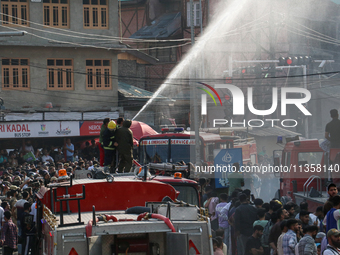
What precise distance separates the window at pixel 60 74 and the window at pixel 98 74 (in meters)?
1.05

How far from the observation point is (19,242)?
11.5m

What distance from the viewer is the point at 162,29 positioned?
47.3 metres

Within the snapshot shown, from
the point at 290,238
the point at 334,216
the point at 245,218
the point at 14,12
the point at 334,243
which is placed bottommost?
the point at 245,218

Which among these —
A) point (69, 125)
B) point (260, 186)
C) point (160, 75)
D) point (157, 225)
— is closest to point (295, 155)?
point (260, 186)

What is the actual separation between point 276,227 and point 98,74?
74.4 feet

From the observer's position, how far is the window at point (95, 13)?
28984mm

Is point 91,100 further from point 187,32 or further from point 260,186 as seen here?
point 187,32

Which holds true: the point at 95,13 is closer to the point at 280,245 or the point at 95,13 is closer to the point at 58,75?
the point at 58,75

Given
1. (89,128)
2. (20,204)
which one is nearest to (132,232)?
(20,204)

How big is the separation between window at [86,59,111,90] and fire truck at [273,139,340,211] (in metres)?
16.6

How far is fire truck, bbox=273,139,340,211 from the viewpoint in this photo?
1274 centimetres

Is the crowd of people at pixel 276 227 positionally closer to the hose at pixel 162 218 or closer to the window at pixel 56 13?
the hose at pixel 162 218

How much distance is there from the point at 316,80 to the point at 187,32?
69.7 ft

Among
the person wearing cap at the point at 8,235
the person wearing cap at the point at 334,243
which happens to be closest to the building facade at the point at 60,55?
the person wearing cap at the point at 8,235
